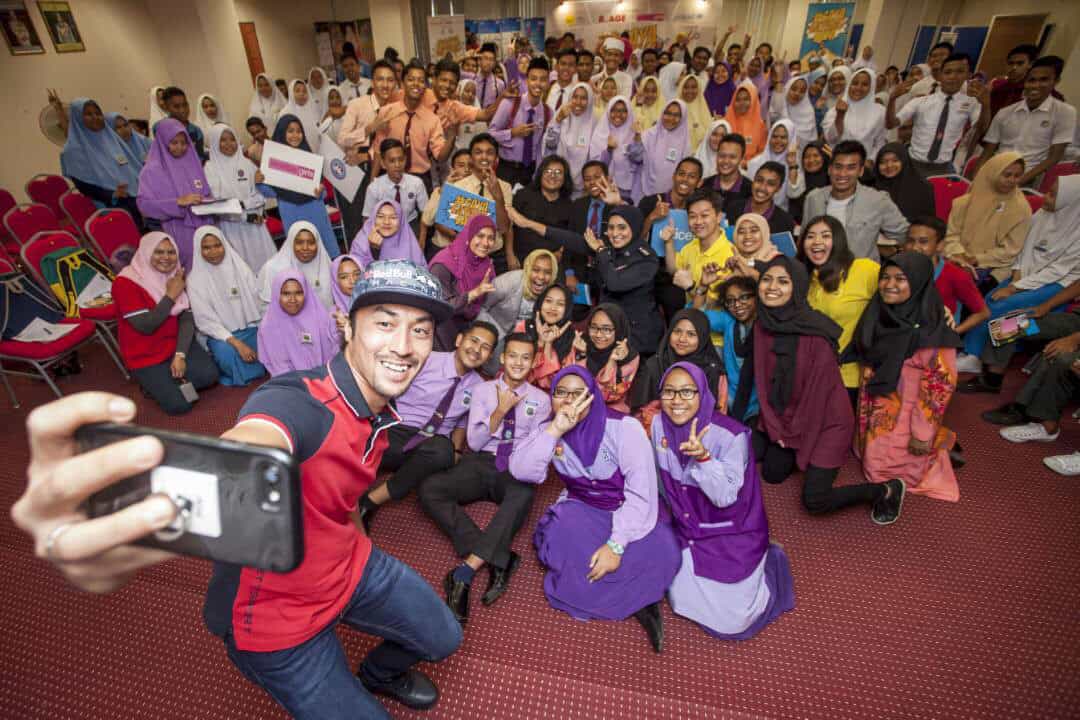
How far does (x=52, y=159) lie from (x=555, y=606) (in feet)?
24.1

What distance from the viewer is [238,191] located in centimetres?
412

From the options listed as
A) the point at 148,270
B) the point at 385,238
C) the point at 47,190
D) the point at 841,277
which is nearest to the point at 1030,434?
the point at 841,277

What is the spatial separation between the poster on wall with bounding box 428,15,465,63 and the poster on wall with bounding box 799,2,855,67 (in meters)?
6.66

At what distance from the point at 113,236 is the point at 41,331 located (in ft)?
3.20

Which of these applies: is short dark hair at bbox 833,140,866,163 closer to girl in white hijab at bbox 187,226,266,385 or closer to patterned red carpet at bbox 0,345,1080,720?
patterned red carpet at bbox 0,345,1080,720

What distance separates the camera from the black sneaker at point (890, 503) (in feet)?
7.81

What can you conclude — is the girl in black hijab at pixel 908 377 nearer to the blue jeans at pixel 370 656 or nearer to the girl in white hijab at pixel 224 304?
the blue jeans at pixel 370 656

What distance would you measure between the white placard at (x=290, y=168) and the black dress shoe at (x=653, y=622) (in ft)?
12.5

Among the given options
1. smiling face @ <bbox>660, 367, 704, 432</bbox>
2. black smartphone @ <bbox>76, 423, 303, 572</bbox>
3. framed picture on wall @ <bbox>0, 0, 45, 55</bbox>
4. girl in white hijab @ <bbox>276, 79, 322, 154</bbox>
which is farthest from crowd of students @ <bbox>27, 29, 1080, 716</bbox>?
framed picture on wall @ <bbox>0, 0, 45, 55</bbox>

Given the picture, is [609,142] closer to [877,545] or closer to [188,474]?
[877,545]

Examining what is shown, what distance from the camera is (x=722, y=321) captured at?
287 centimetres

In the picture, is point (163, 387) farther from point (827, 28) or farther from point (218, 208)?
point (827, 28)

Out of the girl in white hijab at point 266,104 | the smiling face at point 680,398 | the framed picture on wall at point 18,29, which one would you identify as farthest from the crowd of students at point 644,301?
the girl in white hijab at point 266,104

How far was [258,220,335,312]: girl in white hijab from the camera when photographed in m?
3.38
